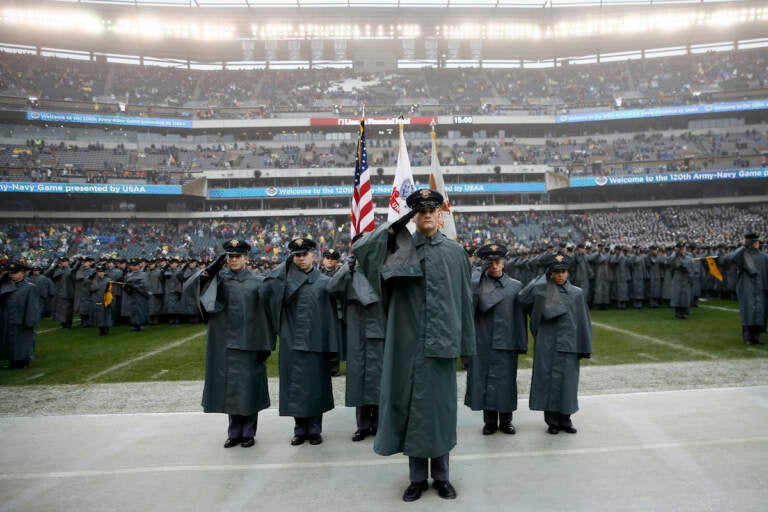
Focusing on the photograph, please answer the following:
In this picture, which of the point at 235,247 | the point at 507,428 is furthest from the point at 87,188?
the point at 507,428

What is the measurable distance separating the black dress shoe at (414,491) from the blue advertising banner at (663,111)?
163ft

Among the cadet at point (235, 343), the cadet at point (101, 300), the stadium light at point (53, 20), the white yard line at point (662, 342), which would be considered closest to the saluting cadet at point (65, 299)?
the cadet at point (101, 300)

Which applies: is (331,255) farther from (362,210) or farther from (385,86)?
(385,86)

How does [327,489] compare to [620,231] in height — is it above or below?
below

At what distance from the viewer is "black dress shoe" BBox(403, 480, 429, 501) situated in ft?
11.3

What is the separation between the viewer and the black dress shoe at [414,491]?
3.43m

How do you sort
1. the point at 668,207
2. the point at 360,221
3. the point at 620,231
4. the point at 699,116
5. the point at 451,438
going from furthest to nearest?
the point at 699,116 → the point at 668,207 → the point at 620,231 → the point at 360,221 → the point at 451,438

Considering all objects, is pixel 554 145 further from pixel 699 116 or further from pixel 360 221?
pixel 360 221

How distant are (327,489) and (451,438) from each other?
106 centimetres

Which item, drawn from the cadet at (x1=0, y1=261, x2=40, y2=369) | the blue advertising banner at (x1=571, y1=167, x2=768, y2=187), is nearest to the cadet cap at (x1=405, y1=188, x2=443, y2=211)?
the cadet at (x1=0, y1=261, x2=40, y2=369)

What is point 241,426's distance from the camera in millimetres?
4727

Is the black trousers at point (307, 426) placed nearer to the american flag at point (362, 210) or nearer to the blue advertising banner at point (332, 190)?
the american flag at point (362, 210)

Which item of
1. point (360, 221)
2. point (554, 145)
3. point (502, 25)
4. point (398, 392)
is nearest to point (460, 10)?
point (502, 25)

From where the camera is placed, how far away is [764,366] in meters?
7.14
